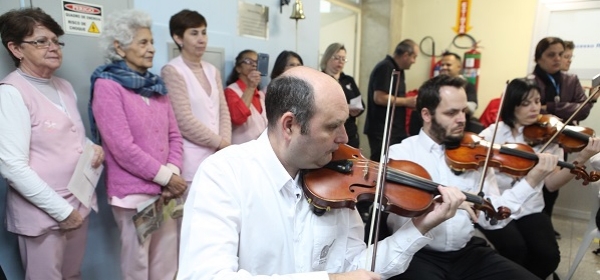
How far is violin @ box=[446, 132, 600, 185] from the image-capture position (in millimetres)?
1729

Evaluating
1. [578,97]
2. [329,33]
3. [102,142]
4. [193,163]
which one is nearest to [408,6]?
[329,33]

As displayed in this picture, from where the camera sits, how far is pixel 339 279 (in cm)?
88

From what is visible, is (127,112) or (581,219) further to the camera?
(581,219)

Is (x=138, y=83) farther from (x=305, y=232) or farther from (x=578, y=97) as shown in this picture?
(x=578, y=97)

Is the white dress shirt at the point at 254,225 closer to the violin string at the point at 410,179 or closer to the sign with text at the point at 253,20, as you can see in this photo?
the violin string at the point at 410,179

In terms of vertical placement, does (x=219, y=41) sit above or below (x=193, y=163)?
above

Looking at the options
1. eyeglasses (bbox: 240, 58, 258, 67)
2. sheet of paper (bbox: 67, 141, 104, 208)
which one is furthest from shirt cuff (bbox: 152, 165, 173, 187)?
eyeglasses (bbox: 240, 58, 258, 67)

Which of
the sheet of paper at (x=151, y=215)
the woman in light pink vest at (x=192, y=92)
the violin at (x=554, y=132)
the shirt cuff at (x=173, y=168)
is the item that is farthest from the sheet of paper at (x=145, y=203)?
the violin at (x=554, y=132)

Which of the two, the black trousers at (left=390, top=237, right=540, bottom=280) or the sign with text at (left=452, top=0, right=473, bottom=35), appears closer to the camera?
the black trousers at (left=390, top=237, right=540, bottom=280)

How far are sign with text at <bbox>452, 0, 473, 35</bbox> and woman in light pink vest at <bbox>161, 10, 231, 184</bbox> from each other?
3.48 meters

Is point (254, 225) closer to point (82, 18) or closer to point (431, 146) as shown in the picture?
point (431, 146)

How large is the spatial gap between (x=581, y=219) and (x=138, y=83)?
391 centimetres

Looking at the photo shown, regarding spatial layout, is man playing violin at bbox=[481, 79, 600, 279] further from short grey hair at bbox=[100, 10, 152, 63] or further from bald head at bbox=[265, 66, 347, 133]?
short grey hair at bbox=[100, 10, 152, 63]

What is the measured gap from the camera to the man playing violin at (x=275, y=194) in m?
0.94
